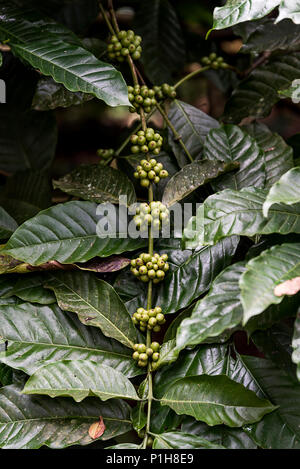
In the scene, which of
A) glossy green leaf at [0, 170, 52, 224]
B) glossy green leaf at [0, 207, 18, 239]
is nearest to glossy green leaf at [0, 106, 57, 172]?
glossy green leaf at [0, 170, 52, 224]

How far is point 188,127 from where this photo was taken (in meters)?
1.15

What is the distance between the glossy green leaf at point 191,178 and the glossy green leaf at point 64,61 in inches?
7.5

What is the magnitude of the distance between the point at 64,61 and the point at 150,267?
41 centimetres

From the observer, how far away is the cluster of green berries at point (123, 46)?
1.07 m

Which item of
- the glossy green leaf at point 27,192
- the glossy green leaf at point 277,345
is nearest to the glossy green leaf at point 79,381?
the glossy green leaf at point 277,345

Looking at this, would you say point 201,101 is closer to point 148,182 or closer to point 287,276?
point 148,182

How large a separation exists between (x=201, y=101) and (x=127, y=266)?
2.70 ft

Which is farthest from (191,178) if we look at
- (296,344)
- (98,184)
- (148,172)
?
(296,344)

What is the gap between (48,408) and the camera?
0.83 metres

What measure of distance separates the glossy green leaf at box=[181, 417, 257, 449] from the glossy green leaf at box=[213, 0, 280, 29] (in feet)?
2.10

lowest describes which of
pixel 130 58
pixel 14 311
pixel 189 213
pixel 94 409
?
pixel 94 409

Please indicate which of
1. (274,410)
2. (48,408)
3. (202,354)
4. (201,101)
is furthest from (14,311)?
(201,101)

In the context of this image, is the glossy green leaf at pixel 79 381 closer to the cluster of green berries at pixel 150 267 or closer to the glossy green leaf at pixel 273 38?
the cluster of green berries at pixel 150 267

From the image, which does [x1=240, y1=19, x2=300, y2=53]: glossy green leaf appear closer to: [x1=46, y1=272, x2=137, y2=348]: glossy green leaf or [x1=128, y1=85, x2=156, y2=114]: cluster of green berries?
[x1=128, y1=85, x2=156, y2=114]: cluster of green berries
